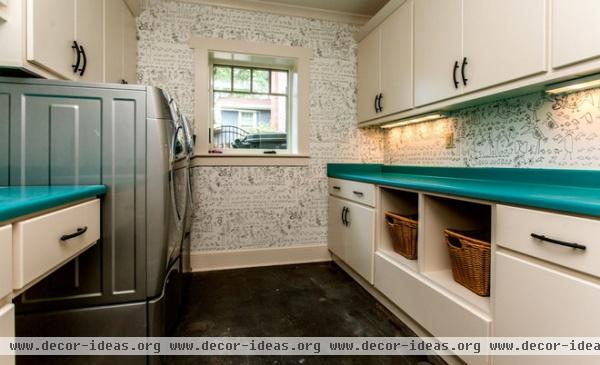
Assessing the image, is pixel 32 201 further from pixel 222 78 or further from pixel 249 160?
pixel 222 78

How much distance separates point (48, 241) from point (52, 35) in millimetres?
1016

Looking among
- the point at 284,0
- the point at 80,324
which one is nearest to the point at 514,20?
the point at 284,0

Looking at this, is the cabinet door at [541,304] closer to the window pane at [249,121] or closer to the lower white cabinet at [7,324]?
the lower white cabinet at [7,324]

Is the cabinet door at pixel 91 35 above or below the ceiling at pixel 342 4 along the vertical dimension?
below

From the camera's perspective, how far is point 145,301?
4.27 ft

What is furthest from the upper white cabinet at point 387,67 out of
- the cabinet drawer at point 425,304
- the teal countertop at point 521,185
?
the cabinet drawer at point 425,304

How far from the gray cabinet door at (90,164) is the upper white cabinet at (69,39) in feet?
0.46

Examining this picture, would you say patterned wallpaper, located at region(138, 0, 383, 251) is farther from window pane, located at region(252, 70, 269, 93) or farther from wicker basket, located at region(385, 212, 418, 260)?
wicker basket, located at region(385, 212, 418, 260)

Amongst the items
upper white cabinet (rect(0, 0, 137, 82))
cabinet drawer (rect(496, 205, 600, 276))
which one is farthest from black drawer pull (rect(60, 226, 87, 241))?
cabinet drawer (rect(496, 205, 600, 276))

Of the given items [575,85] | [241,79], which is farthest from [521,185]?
[241,79]

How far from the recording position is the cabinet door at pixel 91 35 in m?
1.50

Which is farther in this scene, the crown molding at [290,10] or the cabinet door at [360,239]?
the crown molding at [290,10]

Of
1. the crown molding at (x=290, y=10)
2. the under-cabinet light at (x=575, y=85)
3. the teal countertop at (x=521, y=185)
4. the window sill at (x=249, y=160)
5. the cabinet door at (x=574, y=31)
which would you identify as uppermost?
the crown molding at (x=290, y=10)

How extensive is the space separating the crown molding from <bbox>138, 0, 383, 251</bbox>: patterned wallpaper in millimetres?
42
